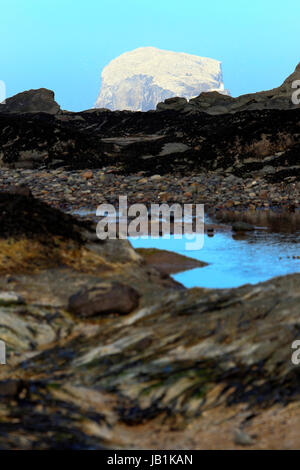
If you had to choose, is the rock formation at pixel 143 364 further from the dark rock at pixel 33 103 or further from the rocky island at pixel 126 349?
→ the dark rock at pixel 33 103

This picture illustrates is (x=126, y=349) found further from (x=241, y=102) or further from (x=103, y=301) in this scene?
(x=241, y=102)

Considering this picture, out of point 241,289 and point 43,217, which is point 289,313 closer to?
point 241,289

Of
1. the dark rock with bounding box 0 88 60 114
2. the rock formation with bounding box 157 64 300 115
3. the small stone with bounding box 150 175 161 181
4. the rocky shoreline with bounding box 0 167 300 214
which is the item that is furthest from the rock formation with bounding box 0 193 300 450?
the dark rock with bounding box 0 88 60 114

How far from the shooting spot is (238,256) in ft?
36.9

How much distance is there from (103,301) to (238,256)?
503 cm

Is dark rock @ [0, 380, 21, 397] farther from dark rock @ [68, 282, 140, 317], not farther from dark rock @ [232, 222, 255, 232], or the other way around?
dark rock @ [232, 222, 255, 232]

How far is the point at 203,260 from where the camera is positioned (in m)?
10.9

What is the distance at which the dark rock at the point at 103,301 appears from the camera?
6.75 m

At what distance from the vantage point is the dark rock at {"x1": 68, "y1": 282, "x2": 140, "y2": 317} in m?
6.75

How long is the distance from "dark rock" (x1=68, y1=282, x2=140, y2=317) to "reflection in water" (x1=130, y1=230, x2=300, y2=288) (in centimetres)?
224

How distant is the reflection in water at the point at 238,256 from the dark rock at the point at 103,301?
2244mm

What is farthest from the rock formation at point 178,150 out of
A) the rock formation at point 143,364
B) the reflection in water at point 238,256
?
the rock formation at point 143,364

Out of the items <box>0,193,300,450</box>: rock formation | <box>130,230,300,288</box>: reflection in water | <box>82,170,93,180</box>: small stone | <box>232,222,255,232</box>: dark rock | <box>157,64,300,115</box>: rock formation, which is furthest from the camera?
<box>157,64,300,115</box>: rock formation

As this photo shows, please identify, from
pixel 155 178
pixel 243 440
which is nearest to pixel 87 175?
pixel 155 178
